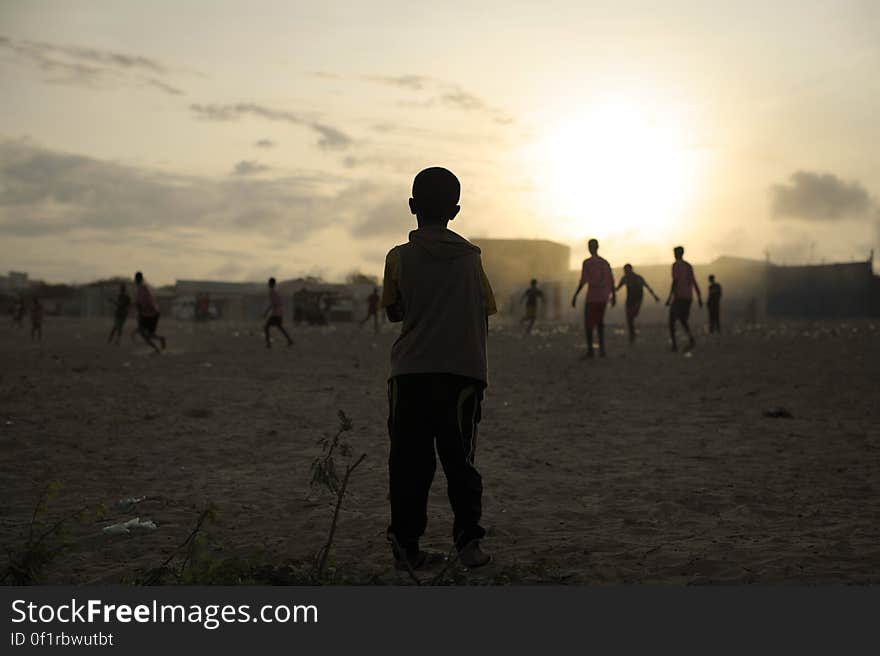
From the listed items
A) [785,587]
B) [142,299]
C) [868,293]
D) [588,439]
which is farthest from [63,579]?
[868,293]

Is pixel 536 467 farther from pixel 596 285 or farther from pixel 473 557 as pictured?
pixel 596 285

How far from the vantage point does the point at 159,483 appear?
584 centimetres

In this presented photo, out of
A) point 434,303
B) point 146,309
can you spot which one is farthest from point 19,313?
point 434,303

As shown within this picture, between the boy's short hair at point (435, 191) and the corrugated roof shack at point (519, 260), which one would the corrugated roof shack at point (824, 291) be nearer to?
the corrugated roof shack at point (519, 260)

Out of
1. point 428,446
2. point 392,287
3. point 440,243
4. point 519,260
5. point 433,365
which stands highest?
point 519,260

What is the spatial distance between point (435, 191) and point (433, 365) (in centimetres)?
76

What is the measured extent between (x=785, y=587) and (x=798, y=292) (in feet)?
180

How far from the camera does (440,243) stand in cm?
366

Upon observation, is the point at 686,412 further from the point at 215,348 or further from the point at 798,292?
the point at 798,292

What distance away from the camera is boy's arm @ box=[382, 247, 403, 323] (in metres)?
3.67

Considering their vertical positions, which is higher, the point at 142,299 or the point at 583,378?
the point at 142,299

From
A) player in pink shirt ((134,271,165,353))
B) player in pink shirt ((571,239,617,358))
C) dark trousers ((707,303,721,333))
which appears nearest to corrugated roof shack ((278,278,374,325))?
dark trousers ((707,303,721,333))

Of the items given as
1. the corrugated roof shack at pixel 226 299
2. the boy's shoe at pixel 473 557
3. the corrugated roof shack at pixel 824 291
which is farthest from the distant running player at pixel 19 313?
the corrugated roof shack at pixel 824 291

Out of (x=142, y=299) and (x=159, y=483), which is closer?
(x=159, y=483)
